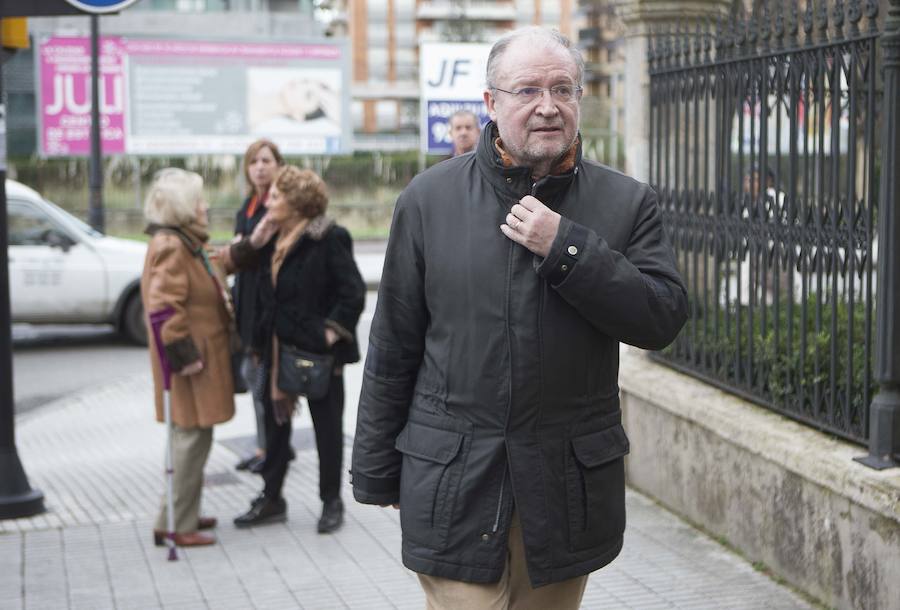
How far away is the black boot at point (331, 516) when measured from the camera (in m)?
6.16

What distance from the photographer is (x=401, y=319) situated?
314 centimetres

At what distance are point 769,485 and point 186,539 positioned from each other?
8.78 ft

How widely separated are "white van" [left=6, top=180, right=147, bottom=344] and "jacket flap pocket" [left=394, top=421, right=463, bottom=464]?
10867 millimetres

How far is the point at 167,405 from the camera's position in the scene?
19.1 feet

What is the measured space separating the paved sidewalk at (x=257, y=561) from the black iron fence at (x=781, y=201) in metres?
0.78

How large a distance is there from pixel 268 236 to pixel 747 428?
2.45 meters

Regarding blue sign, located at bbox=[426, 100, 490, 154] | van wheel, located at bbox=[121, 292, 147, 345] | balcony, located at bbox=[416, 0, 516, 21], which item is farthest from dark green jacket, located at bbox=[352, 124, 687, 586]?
balcony, located at bbox=[416, 0, 516, 21]

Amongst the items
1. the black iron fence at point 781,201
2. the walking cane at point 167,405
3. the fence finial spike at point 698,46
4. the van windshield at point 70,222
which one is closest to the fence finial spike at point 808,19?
the black iron fence at point 781,201

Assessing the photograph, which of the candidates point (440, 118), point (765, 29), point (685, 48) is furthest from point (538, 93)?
point (440, 118)

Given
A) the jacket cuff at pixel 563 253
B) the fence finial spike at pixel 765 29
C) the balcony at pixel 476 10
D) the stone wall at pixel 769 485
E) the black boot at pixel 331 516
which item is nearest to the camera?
the jacket cuff at pixel 563 253

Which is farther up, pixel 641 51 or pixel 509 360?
pixel 641 51

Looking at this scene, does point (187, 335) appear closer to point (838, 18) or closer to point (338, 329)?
point (338, 329)

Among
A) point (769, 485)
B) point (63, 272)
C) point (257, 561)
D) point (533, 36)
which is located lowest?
point (257, 561)

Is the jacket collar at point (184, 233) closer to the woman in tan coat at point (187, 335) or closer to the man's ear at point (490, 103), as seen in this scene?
the woman in tan coat at point (187, 335)
